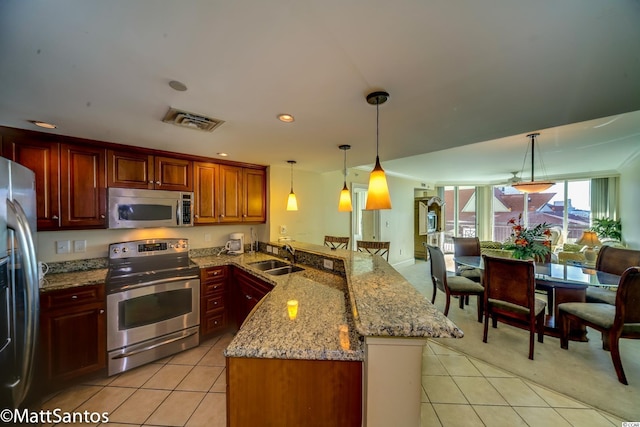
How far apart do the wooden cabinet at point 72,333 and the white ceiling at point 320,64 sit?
1.46 meters

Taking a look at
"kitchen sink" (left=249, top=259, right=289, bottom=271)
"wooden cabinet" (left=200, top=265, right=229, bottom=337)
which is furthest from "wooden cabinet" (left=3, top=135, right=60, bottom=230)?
"kitchen sink" (left=249, top=259, right=289, bottom=271)

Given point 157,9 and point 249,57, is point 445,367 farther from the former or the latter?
point 157,9

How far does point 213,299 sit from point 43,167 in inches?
79.2

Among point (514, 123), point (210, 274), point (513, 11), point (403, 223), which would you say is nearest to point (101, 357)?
point (210, 274)

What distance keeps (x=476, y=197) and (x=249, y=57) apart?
28.3ft

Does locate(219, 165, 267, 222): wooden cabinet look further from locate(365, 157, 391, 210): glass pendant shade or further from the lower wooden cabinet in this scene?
the lower wooden cabinet

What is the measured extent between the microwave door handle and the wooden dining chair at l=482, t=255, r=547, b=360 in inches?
151

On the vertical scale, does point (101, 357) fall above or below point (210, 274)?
below

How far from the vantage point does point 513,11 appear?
2.81 ft

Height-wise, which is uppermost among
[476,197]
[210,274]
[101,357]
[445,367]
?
[476,197]

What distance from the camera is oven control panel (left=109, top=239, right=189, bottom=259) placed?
260cm

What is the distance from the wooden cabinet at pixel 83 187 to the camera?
222 centimetres

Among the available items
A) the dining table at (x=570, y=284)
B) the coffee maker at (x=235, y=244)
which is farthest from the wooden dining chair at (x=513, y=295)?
the coffee maker at (x=235, y=244)

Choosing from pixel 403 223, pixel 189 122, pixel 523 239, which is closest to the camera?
pixel 189 122
